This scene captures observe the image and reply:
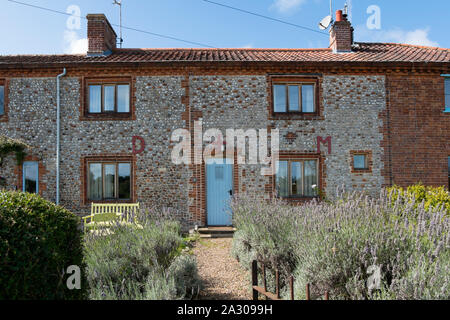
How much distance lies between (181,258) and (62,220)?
235 centimetres

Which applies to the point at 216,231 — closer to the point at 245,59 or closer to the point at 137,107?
the point at 137,107

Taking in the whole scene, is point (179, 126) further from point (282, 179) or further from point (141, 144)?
point (282, 179)

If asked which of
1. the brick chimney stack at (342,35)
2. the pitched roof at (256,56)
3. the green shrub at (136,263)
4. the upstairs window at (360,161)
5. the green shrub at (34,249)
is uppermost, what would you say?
the brick chimney stack at (342,35)

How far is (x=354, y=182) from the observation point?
979cm

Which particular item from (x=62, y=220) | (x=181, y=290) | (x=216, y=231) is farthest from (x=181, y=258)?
(x=216, y=231)

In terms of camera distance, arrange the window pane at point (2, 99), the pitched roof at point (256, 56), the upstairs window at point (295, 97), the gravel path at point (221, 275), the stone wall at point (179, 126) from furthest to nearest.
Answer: the upstairs window at point (295, 97) < the pitched roof at point (256, 56) < the window pane at point (2, 99) < the stone wall at point (179, 126) < the gravel path at point (221, 275)

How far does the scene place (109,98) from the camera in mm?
10008

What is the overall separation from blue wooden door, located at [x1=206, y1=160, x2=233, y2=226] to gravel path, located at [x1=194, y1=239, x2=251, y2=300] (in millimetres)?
2007

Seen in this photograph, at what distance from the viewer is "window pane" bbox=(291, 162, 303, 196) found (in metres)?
9.99

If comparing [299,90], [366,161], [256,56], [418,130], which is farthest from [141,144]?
[418,130]

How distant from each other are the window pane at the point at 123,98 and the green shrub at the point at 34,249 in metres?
7.29

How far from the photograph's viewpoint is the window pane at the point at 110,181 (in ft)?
32.2

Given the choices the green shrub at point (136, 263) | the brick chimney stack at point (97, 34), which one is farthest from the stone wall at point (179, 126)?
the green shrub at point (136, 263)

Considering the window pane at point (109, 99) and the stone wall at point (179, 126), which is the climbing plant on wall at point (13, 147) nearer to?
the stone wall at point (179, 126)
